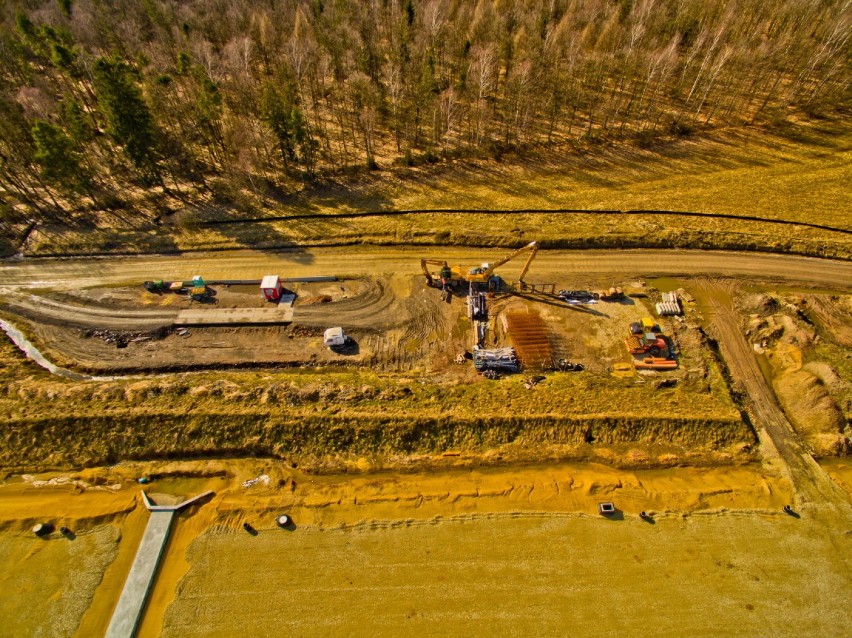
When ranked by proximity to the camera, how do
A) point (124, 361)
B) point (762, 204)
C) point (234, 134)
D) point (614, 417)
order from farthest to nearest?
1. point (234, 134)
2. point (762, 204)
3. point (124, 361)
4. point (614, 417)

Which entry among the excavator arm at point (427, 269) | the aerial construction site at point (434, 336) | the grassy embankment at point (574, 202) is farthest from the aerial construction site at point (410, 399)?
the grassy embankment at point (574, 202)

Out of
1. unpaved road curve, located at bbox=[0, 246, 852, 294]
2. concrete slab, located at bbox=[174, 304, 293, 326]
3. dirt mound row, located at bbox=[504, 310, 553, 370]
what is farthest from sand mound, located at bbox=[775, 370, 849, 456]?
concrete slab, located at bbox=[174, 304, 293, 326]

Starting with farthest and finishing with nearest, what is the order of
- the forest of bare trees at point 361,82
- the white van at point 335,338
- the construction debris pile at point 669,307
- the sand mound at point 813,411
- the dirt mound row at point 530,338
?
the forest of bare trees at point 361,82, the construction debris pile at point 669,307, the white van at point 335,338, the dirt mound row at point 530,338, the sand mound at point 813,411

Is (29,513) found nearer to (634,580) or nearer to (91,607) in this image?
(91,607)

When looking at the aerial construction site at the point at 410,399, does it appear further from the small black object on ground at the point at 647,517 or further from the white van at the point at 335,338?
the small black object on ground at the point at 647,517

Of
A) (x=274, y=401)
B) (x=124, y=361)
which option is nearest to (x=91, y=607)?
(x=274, y=401)
